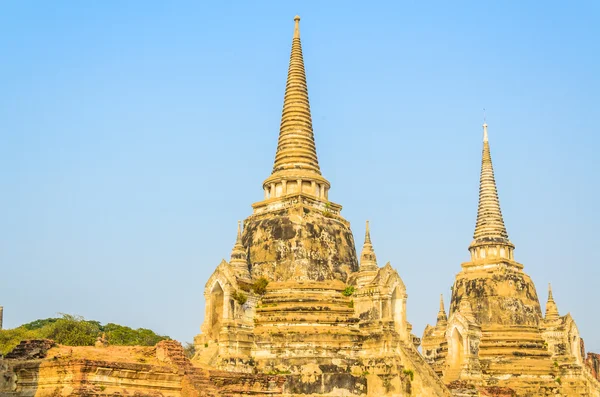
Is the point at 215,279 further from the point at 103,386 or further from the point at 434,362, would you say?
the point at 434,362

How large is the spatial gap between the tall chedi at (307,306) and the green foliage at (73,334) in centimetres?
1309

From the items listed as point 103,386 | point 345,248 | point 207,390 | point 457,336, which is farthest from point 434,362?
point 103,386

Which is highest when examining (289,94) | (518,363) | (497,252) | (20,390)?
(289,94)

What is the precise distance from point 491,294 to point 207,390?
22.5m

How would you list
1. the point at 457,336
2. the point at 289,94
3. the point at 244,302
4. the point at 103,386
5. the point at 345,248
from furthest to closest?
1. the point at 457,336
2. the point at 289,94
3. the point at 345,248
4. the point at 244,302
5. the point at 103,386

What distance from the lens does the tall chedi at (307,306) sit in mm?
28766

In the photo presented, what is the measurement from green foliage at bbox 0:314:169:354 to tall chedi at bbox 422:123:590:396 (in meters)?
20.2

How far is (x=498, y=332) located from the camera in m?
39.9

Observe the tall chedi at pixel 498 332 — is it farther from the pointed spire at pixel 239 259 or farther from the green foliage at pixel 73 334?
the green foliage at pixel 73 334

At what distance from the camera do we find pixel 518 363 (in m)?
38.8

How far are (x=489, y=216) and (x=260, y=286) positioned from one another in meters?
17.8

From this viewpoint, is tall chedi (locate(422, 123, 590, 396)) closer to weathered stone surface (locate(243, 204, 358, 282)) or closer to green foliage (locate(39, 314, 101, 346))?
weathered stone surface (locate(243, 204, 358, 282))

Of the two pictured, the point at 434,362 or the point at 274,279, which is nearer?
the point at 274,279

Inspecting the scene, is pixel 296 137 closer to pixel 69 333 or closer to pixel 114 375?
pixel 114 375
